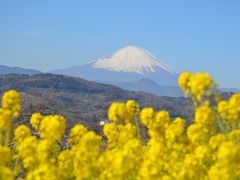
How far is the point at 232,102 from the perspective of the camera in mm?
8562

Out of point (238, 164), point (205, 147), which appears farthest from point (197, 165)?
point (238, 164)

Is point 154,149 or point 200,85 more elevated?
point 200,85

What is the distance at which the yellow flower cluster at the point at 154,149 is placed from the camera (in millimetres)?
6895

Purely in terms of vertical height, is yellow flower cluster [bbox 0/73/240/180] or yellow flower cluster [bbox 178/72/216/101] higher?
yellow flower cluster [bbox 178/72/216/101]

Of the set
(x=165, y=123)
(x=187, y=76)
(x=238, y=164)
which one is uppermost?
(x=187, y=76)

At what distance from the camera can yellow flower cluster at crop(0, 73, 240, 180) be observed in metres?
6.89

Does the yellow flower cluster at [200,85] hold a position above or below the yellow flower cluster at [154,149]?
above

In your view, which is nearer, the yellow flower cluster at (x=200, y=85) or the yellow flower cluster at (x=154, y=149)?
the yellow flower cluster at (x=154, y=149)

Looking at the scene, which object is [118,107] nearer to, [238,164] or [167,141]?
[167,141]

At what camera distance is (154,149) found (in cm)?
751

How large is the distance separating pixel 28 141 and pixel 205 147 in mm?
2621

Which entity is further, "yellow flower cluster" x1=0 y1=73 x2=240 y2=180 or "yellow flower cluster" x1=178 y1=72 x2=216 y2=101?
"yellow flower cluster" x1=178 y1=72 x2=216 y2=101

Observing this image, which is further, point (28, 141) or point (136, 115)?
point (136, 115)

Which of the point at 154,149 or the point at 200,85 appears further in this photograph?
the point at 154,149
